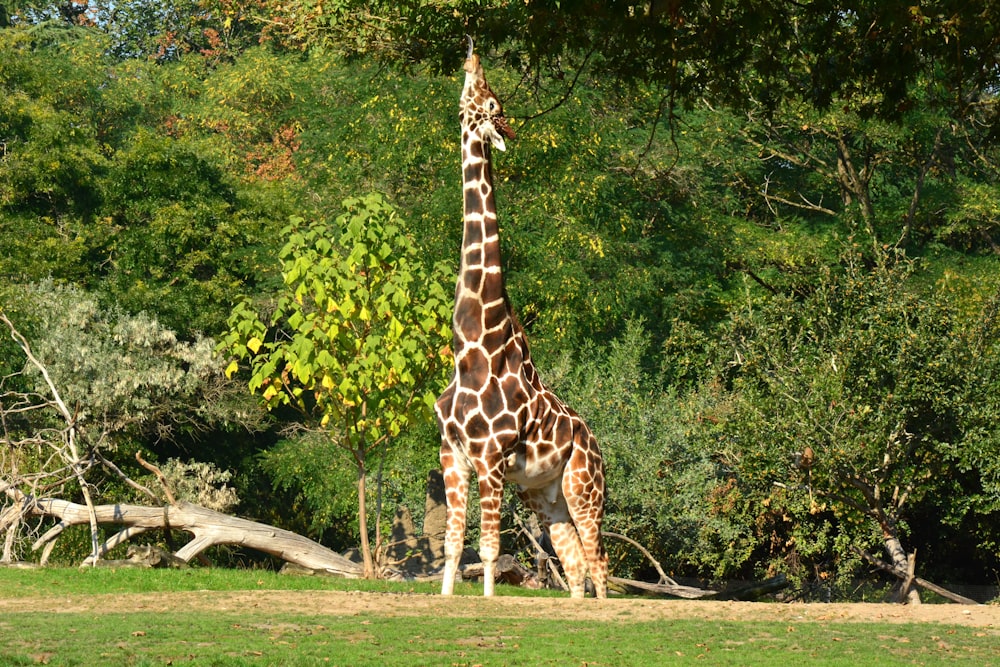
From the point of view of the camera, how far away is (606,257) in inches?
1151

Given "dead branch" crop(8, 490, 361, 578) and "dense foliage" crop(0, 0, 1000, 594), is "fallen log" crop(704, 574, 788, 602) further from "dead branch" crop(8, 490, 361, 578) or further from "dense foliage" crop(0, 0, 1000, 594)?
"dead branch" crop(8, 490, 361, 578)

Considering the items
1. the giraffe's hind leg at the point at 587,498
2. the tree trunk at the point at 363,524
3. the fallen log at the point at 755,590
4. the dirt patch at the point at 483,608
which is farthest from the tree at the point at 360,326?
the fallen log at the point at 755,590

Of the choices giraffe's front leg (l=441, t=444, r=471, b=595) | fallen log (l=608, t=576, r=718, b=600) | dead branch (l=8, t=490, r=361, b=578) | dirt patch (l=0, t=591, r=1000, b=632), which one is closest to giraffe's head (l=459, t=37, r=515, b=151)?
giraffe's front leg (l=441, t=444, r=471, b=595)

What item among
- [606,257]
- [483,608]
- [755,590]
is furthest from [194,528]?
[606,257]

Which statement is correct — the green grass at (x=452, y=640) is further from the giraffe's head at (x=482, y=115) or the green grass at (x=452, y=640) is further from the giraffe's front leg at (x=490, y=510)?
the giraffe's head at (x=482, y=115)

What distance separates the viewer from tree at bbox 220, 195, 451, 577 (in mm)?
19203

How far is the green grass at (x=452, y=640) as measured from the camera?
10453mm

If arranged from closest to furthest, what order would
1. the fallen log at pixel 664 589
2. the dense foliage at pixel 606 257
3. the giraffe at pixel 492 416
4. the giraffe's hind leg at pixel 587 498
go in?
the giraffe at pixel 492 416 < the dense foliage at pixel 606 257 < the giraffe's hind leg at pixel 587 498 < the fallen log at pixel 664 589

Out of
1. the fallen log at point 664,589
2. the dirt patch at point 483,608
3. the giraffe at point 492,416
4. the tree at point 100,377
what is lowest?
the dirt patch at point 483,608

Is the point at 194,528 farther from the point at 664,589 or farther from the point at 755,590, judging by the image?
the point at 755,590

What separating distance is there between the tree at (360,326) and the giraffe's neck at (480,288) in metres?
3.76

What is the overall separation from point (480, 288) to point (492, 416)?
1.45 m

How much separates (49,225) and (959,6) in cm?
2831

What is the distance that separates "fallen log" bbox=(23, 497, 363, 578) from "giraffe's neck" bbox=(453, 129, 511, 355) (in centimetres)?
816
